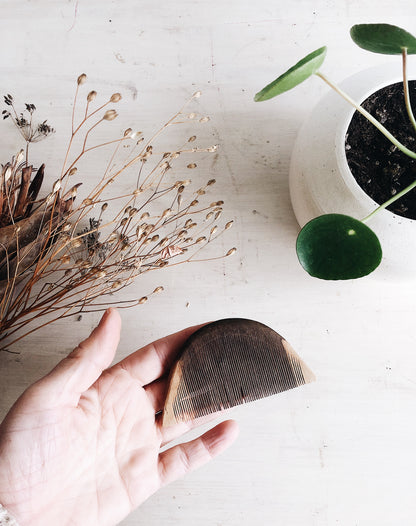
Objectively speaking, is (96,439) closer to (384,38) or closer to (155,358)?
(155,358)

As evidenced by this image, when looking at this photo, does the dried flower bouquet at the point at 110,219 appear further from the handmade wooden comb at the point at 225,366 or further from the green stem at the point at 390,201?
the green stem at the point at 390,201

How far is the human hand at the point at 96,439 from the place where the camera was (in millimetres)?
661

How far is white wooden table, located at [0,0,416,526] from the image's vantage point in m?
0.83

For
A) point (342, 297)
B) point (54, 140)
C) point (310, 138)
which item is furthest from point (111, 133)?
point (342, 297)

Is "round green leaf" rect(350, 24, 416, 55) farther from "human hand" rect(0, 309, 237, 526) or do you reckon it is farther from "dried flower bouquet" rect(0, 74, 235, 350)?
"human hand" rect(0, 309, 237, 526)

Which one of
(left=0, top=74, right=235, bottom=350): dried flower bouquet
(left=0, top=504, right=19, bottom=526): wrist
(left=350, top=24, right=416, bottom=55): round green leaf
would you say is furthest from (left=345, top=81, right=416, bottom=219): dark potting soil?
(left=0, top=504, right=19, bottom=526): wrist

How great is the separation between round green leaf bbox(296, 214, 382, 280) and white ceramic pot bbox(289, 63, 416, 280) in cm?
7

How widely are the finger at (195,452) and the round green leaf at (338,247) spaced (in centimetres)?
31

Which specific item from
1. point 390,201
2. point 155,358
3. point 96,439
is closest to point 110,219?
point 155,358

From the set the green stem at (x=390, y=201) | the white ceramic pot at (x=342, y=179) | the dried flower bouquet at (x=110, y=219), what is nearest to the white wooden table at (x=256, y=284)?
the dried flower bouquet at (x=110, y=219)

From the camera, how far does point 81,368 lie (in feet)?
2.22

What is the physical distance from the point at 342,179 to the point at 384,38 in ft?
0.57

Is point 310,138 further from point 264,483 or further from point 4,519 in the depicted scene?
point 4,519

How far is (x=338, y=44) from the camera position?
0.88 meters
